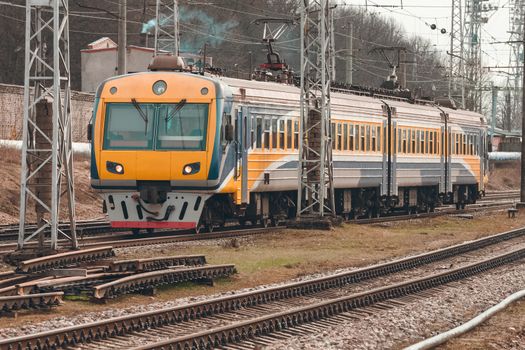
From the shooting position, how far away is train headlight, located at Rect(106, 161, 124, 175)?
22.9m

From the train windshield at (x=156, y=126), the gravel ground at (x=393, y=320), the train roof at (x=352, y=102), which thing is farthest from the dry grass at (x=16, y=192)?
the gravel ground at (x=393, y=320)

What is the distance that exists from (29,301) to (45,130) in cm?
577

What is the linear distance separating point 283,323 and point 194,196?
10336 mm

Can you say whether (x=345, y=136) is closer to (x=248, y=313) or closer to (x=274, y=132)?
(x=274, y=132)

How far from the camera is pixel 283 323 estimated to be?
12734 mm

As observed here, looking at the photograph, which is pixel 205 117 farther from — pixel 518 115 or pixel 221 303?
pixel 518 115

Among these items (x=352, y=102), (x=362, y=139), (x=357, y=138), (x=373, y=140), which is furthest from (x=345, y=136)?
(x=373, y=140)

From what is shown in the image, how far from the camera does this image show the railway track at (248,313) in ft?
36.0

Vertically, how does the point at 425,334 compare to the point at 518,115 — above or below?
below

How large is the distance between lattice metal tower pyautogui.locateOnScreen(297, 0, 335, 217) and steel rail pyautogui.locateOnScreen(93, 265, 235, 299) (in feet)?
32.0

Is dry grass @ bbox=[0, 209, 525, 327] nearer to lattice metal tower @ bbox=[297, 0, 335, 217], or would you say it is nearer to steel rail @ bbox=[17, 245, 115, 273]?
lattice metal tower @ bbox=[297, 0, 335, 217]

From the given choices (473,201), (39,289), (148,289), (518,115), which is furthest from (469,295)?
(518,115)

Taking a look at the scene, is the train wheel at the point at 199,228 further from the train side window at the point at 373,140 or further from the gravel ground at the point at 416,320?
the train side window at the point at 373,140

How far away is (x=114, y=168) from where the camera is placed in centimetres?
2295
